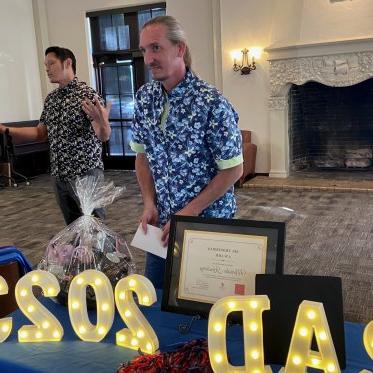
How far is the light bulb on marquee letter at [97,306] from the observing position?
1.17m

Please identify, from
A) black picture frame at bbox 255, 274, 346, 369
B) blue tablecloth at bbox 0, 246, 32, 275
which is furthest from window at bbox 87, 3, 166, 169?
black picture frame at bbox 255, 274, 346, 369

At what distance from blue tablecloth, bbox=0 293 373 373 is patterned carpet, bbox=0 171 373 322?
117cm

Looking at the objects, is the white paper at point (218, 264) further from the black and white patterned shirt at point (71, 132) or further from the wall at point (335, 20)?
the wall at point (335, 20)

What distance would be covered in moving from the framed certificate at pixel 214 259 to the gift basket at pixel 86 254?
20cm

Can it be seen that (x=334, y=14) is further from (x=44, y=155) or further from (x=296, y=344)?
(x=296, y=344)

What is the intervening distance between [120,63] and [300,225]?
4.81 meters

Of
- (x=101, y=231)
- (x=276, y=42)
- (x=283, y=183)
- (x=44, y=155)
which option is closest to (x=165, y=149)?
(x=101, y=231)

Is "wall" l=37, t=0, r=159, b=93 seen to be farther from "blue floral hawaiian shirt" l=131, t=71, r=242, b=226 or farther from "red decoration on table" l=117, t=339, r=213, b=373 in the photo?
"red decoration on table" l=117, t=339, r=213, b=373

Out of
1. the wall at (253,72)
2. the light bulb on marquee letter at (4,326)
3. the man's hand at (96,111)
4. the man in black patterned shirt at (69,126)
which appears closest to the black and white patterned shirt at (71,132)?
the man in black patterned shirt at (69,126)

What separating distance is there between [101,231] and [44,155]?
7.06m

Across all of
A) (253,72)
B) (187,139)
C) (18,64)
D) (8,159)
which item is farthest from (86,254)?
(18,64)

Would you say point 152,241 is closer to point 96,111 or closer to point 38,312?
point 38,312

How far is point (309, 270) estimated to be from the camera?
3.22m

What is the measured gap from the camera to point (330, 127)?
6.80 meters
